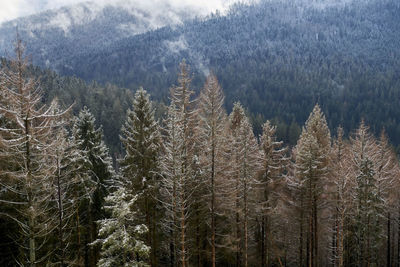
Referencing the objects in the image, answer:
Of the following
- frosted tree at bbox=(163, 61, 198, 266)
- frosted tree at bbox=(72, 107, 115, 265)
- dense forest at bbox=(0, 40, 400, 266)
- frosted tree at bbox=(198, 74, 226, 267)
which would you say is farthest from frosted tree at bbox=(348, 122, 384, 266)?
frosted tree at bbox=(72, 107, 115, 265)

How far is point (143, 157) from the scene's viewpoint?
18719 millimetres

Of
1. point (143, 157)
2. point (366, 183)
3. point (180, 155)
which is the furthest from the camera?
point (366, 183)

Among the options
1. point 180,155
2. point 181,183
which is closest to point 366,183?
point 181,183

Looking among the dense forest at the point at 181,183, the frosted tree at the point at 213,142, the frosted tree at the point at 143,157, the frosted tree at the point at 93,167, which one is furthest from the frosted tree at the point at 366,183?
the frosted tree at the point at 93,167

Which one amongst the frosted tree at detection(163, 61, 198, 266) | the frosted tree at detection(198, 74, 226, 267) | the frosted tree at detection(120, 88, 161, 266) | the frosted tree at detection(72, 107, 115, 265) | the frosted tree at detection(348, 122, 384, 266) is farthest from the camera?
the frosted tree at detection(348, 122, 384, 266)

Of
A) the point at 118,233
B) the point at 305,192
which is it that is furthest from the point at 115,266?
the point at 305,192

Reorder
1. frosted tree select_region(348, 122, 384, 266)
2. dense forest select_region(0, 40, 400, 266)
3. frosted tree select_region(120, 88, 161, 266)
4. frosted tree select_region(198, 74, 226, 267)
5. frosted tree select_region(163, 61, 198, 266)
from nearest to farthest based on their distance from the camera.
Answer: frosted tree select_region(163, 61, 198, 266) → dense forest select_region(0, 40, 400, 266) → frosted tree select_region(198, 74, 226, 267) → frosted tree select_region(120, 88, 161, 266) → frosted tree select_region(348, 122, 384, 266)

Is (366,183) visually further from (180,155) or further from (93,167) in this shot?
(93,167)

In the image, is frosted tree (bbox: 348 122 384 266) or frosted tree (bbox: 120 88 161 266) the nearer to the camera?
frosted tree (bbox: 120 88 161 266)

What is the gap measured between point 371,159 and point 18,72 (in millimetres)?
23429

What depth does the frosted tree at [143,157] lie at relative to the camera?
18750 mm

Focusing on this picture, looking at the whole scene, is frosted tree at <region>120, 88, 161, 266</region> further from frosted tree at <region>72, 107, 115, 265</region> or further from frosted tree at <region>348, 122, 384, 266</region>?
frosted tree at <region>348, 122, 384, 266</region>

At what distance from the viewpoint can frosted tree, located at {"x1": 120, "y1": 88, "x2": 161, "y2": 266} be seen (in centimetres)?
1875

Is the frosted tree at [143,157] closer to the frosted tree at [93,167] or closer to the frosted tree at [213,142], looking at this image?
the frosted tree at [93,167]
